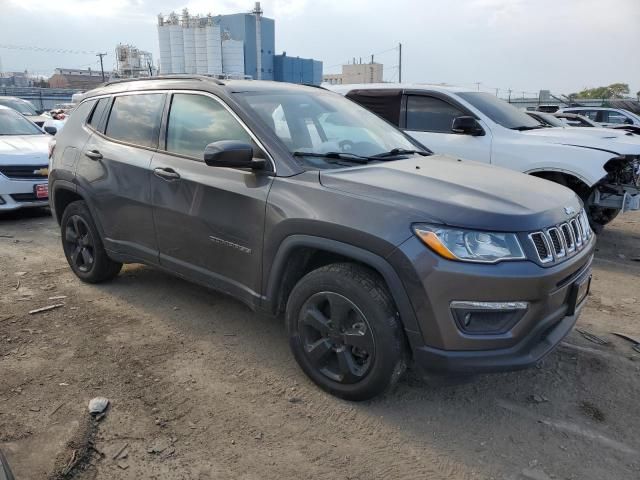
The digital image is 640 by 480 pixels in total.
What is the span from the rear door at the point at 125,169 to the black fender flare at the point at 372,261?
139 centimetres

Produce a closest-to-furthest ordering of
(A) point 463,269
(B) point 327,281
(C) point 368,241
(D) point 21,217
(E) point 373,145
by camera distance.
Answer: (A) point 463,269, (C) point 368,241, (B) point 327,281, (E) point 373,145, (D) point 21,217

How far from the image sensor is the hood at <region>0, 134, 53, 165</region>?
7.17m

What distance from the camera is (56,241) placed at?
6395 mm

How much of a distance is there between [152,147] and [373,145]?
5.37 feet

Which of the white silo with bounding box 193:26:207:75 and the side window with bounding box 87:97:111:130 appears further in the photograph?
the white silo with bounding box 193:26:207:75

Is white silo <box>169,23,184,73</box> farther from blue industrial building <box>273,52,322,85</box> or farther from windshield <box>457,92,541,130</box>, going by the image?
windshield <box>457,92,541,130</box>

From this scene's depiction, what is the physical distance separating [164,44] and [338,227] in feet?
199

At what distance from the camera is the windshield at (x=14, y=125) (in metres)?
8.51

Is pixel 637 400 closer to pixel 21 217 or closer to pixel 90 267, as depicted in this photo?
pixel 90 267

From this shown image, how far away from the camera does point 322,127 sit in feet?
12.1

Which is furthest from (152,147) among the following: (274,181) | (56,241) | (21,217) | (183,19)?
(183,19)

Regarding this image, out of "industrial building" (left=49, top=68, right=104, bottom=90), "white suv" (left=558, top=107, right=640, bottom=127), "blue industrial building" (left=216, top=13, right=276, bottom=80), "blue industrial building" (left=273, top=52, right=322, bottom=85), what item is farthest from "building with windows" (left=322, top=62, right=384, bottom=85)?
"white suv" (left=558, top=107, right=640, bottom=127)

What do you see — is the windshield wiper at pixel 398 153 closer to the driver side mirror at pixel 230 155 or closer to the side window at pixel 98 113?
the driver side mirror at pixel 230 155

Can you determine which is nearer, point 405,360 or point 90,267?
point 405,360
